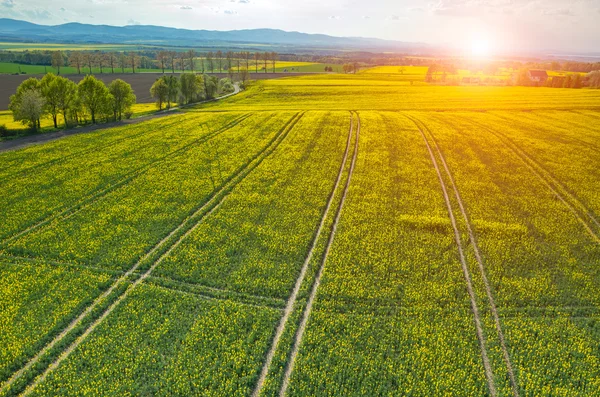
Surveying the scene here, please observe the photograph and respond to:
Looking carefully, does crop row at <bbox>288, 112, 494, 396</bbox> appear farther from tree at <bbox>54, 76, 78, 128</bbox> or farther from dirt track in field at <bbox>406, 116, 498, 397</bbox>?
tree at <bbox>54, 76, 78, 128</bbox>

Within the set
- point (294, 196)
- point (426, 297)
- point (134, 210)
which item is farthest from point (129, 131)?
point (426, 297)

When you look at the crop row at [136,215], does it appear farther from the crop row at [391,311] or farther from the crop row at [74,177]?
the crop row at [391,311]

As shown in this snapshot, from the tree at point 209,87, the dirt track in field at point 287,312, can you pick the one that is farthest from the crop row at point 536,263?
the tree at point 209,87

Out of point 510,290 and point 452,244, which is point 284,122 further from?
point 510,290

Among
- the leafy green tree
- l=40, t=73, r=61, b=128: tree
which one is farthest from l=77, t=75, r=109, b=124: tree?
l=40, t=73, r=61, b=128: tree

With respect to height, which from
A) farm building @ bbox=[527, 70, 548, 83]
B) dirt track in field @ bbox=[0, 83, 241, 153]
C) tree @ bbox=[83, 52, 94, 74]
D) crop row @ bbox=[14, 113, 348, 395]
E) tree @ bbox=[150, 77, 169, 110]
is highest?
tree @ bbox=[83, 52, 94, 74]

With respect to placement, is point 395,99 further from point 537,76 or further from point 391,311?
point 391,311

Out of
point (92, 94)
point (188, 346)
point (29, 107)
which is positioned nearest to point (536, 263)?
point (188, 346)
